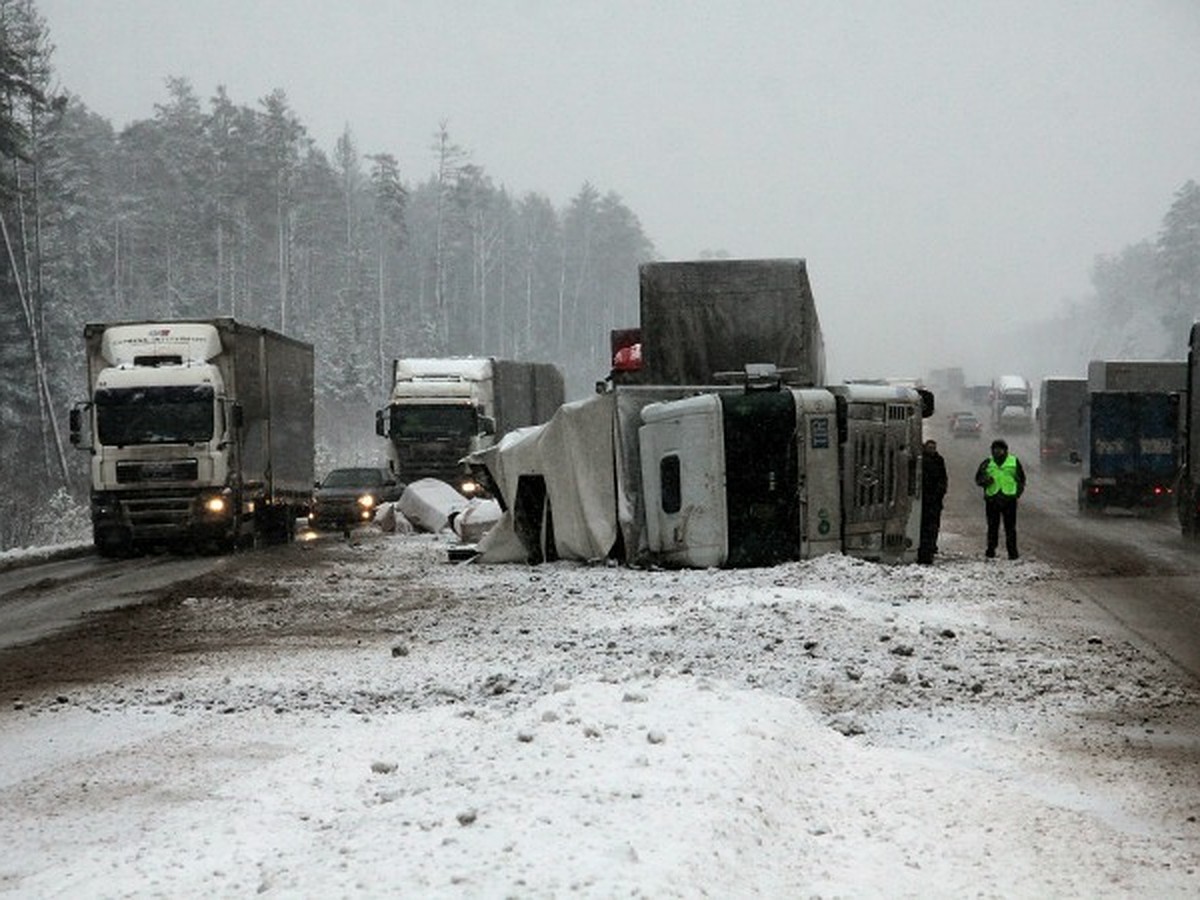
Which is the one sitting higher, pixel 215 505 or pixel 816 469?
pixel 816 469

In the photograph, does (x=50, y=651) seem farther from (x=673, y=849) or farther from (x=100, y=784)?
(x=673, y=849)

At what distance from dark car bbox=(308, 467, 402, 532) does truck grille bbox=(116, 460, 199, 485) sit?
8117mm

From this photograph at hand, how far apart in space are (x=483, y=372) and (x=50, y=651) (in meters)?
23.8

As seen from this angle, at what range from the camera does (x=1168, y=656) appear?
39.3 feet

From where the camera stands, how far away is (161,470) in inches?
992

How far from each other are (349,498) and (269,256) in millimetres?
71206

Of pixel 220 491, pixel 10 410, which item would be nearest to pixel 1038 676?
pixel 220 491

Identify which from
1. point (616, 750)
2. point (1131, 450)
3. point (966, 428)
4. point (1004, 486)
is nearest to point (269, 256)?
point (966, 428)

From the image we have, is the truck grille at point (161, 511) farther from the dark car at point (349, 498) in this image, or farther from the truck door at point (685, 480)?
the truck door at point (685, 480)

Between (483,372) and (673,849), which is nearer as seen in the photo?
(673,849)

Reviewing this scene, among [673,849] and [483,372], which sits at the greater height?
[483,372]

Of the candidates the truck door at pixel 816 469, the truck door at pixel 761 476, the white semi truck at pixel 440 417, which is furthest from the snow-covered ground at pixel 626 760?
the white semi truck at pixel 440 417

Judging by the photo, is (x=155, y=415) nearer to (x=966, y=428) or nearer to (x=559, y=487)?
(x=559, y=487)

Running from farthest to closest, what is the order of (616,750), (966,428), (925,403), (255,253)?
(255,253) → (966,428) → (925,403) → (616,750)
